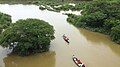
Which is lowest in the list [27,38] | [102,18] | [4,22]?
[4,22]

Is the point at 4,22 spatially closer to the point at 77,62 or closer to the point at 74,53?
the point at 74,53

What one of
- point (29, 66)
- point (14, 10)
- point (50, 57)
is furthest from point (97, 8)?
point (14, 10)

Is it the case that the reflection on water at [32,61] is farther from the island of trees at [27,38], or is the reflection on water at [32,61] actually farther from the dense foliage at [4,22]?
the dense foliage at [4,22]

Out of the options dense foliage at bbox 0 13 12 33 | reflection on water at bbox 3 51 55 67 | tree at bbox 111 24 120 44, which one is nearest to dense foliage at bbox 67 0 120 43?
tree at bbox 111 24 120 44

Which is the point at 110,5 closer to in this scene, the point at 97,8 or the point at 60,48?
the point at 97,8

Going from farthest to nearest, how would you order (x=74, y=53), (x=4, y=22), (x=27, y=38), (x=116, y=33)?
(x=4, y=22) → (x=116, y=33) → (x=74, y=53) → (x=27, y=38)

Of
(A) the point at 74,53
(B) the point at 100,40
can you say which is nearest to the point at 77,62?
Result: (A) the point at 74,53
